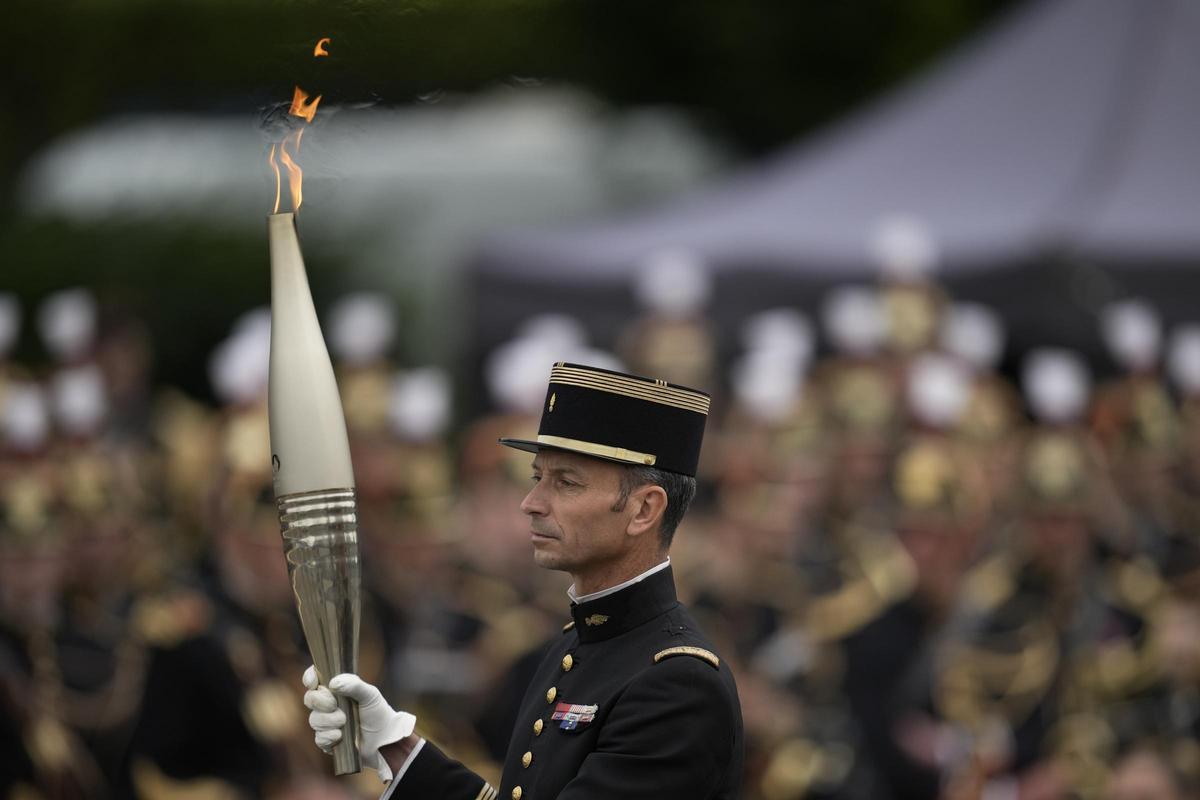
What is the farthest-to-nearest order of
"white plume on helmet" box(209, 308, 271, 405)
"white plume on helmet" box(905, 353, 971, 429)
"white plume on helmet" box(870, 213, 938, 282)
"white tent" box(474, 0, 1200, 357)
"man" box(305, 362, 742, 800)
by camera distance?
"white tent" box(474, 0, 1200, 357), "white plume on helmet" box(870, 213, 938, 282), "white plume on helmet" box(905, 353, 971, 429), "white plume on helmet" box(209, 308, 271, 405), "man" box(305, 362, 742, 800)

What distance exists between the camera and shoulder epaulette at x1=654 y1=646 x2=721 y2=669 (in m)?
4.32

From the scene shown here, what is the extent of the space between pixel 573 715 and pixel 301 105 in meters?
1.40

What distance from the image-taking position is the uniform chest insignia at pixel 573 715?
435 cm

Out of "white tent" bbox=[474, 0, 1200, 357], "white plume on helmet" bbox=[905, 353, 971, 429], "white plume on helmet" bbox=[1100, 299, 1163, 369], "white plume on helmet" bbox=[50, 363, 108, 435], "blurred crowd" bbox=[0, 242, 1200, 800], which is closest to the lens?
"blurred crowd" bbox=[0, 242, 1200, 800]

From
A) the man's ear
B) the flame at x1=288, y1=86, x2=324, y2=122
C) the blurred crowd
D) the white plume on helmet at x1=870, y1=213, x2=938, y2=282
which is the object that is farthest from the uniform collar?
the white plume on helmet at x1=870, y1=213, x2=938, y2=282

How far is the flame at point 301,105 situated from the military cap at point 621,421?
0.78m

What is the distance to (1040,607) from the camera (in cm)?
923

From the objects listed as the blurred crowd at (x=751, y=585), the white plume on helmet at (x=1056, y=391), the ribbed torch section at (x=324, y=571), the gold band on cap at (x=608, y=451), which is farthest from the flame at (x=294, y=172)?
the white plume on helmet at (x=1056, y=391)

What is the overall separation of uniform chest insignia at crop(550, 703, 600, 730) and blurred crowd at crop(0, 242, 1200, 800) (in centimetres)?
366

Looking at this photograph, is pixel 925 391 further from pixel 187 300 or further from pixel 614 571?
pixel 187 300

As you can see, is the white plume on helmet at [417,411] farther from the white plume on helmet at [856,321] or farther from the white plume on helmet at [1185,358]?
the white plume on helmet at [1185,358]

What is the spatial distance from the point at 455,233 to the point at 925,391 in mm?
9020

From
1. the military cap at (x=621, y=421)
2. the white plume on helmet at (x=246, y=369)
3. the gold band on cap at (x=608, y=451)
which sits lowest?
the white plume on helmet at (x=246, y=369)

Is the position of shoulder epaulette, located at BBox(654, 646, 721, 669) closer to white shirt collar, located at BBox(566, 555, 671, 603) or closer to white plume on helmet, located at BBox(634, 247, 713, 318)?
white shirt collar, located at BBox(566, 555, 671, 603)
